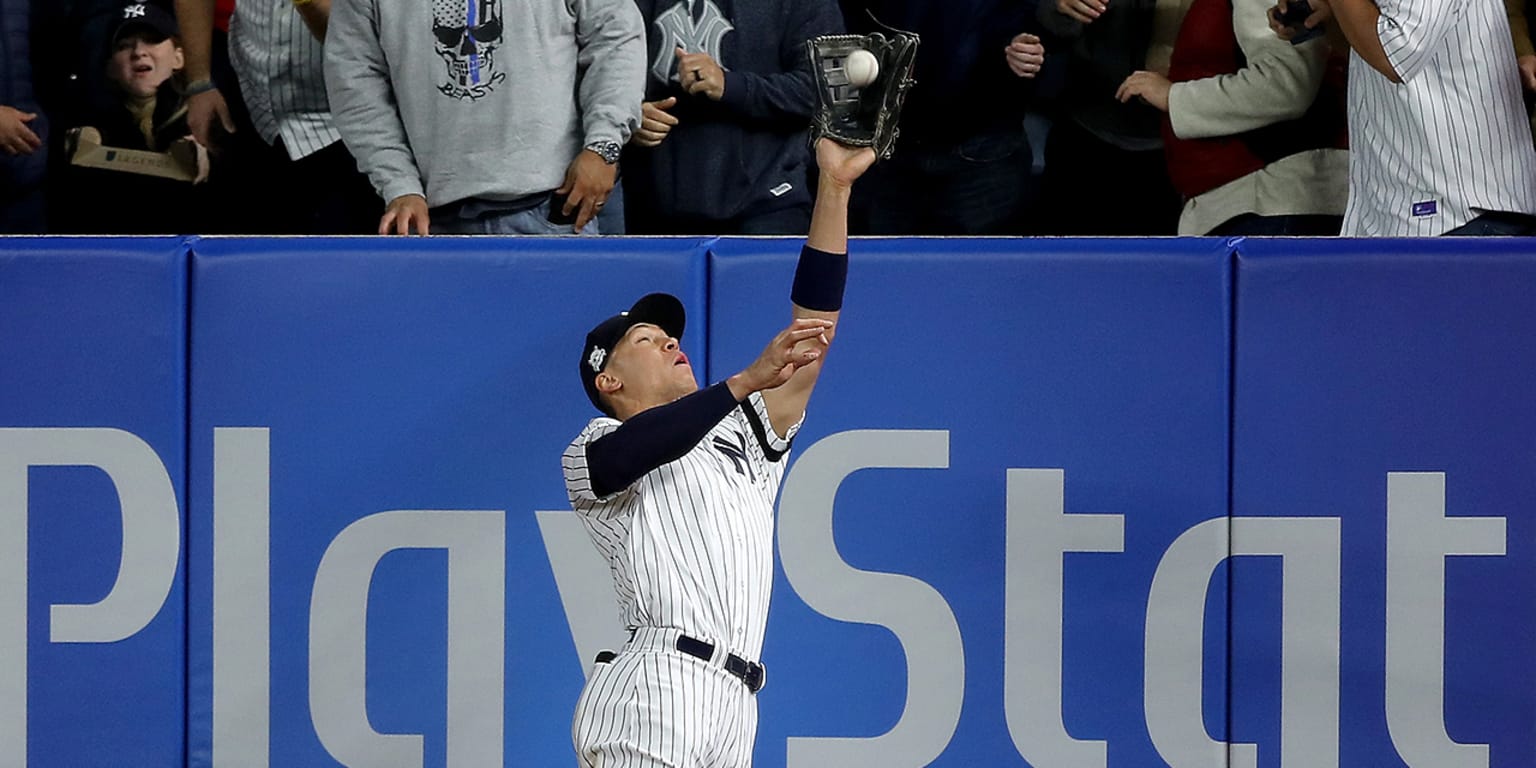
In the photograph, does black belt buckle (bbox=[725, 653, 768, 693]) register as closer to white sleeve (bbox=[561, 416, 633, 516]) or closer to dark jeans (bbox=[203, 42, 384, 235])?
white sleeve (bbox=[561, 416, 633, 516])

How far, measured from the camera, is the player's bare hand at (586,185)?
455 centimetres

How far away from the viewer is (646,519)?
3.63m

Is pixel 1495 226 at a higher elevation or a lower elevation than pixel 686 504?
higher

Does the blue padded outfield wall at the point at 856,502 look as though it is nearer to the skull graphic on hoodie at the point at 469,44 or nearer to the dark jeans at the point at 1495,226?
the dark jeans at the point at 1495,226

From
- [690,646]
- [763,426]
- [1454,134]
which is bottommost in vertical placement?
[690,646]

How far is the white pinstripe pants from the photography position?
3.46m

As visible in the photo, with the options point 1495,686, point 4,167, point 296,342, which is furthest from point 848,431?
point 4,167

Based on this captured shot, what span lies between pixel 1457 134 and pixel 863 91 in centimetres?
169

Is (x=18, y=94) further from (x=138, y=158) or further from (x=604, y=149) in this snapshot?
(x=604, y=149)

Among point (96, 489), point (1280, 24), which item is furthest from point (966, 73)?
point (96, 489)

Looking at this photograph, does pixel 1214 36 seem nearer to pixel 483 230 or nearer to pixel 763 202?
pixel 763 202

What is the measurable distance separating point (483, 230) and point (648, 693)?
5.28ft

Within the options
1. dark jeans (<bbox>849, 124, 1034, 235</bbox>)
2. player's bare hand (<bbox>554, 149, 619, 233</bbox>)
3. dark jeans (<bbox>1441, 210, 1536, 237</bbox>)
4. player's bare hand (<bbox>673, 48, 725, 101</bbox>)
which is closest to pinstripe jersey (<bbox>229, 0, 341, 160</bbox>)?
player's bare hand (<bbox>554, 149, 619, 233</bbox>)

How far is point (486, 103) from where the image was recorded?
456 cm
